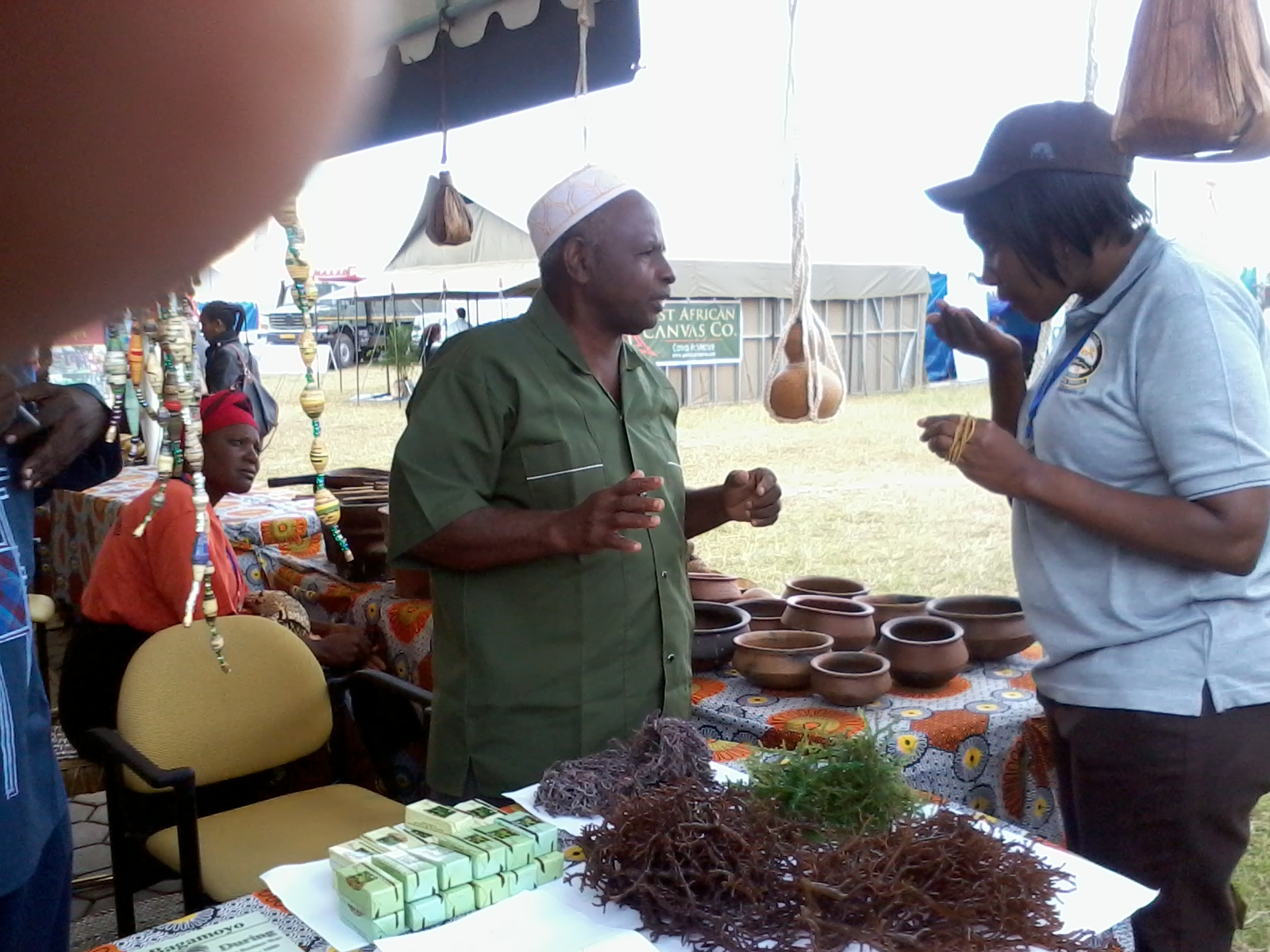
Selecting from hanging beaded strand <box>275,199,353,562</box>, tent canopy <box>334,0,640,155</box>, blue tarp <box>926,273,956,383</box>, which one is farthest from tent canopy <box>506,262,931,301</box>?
hanging beaded strand <box>275,199,353,562</box>

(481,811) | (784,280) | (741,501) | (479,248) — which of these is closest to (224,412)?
(741,501)

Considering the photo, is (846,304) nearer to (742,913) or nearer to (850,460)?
(850,460)

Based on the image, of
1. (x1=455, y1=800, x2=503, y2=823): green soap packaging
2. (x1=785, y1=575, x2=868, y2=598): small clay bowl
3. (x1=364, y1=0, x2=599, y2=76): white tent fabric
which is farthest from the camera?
(x1=364, y1=0, x2=599, y2=76): white tent fabric

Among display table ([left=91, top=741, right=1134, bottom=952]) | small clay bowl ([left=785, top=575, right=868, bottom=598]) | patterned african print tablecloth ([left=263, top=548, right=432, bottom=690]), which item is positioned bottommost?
patterned african print tablecloth ([left=263, top=548, right=432, bottom=690])

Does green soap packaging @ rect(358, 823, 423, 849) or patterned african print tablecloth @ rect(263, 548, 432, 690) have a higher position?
green soap packaging @ rect(358, 823, 423, 849)

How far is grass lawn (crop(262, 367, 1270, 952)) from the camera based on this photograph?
254 inches

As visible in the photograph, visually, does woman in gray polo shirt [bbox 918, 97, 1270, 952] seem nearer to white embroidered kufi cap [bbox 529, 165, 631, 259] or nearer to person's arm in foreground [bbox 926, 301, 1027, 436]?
person's arm in foreground [bbox 926, 301, 1027, 436]

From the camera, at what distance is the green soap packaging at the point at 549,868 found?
136 cm

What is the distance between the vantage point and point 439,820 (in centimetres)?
142

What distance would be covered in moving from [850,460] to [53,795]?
10.4 meters

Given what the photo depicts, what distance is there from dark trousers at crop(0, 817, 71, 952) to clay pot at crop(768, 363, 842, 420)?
1.79 m

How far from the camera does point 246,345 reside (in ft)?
20.9

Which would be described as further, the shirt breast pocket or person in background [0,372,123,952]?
the shirt breast pocket

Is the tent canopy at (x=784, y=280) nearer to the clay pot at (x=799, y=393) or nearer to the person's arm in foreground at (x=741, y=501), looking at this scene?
the clay pot at (x=799, y=393)
